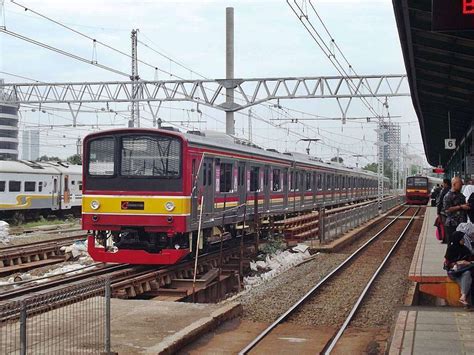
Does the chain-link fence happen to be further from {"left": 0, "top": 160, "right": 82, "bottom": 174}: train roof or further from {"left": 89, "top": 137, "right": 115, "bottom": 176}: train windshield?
{"left": 0, "top": 160, "right": 82, "bottom": 174}: train roof

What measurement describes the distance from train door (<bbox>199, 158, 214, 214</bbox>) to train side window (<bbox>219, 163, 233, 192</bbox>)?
Result: 72cm

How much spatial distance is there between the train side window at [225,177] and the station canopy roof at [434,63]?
4.67m

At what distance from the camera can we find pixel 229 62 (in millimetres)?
32719

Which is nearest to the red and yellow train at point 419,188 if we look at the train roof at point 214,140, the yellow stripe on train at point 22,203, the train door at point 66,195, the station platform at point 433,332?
the train door at point 66,195

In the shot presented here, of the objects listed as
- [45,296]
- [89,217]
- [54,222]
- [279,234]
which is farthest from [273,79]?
[45,296]

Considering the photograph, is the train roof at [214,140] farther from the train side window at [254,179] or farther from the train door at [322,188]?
the train door at [322,188]

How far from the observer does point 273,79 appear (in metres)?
29.7

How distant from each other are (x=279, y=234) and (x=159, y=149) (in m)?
8.55

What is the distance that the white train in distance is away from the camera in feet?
98.6

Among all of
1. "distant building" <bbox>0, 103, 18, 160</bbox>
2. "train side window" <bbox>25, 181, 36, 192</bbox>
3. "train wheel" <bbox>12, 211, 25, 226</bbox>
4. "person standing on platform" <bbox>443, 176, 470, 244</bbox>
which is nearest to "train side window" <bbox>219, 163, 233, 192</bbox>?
"person standing on platform" <bbox>443, 176, 470, 244</bbox>

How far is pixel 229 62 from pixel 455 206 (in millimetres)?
23156

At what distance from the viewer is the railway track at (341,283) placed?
886cm

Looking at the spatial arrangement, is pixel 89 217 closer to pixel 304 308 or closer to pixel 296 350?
pixel 304 308

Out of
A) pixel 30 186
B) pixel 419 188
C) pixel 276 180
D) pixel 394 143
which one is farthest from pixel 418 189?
pixel 276 180
